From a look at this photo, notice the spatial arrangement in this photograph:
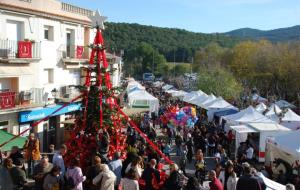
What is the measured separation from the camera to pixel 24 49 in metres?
21.9

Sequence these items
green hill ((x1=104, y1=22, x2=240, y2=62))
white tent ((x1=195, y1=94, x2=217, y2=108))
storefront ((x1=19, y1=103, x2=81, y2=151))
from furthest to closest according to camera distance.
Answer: green hill ((x1=104, y1=22, x2=240, y2=62)) < white tent ((x1=195, y1=94, x2=217, y2=108)) < storefront ((x1=19, y1=103, x2=81, y2=151))

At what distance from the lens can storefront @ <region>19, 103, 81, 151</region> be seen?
22219 millimetres

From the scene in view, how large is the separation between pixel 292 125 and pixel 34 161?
15.6 m

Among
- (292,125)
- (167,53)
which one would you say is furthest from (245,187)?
(167,53)

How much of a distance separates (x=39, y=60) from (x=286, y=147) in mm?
13328

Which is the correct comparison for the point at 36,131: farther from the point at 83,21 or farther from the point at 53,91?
the point at 83,21

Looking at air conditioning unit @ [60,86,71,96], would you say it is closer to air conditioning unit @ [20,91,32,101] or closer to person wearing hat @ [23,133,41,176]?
air conditioning unit @ [20,91,32,101]

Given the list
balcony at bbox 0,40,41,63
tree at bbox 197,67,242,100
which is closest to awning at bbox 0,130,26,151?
balcony at bbox 0,40,41,63

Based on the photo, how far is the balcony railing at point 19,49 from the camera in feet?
67.6

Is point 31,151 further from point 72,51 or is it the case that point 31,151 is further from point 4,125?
point 72,51

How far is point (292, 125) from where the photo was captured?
82.3ft

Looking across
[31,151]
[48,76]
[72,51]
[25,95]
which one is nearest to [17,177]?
[31,151]

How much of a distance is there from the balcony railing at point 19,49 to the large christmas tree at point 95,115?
10375 mm

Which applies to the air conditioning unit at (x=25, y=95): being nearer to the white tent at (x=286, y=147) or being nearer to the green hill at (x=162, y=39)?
the white tent at (x=286, y=147)
